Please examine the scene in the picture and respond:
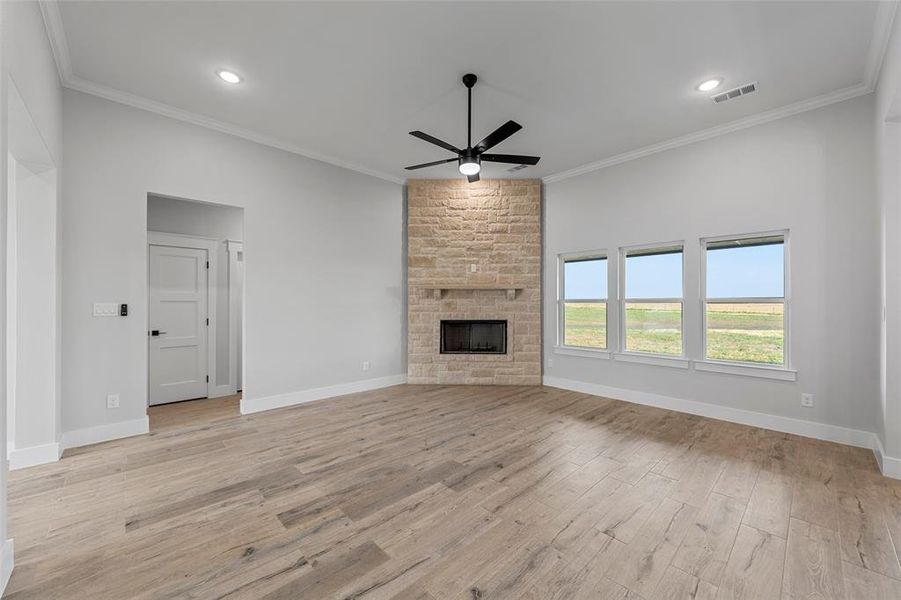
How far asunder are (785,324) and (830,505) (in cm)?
200

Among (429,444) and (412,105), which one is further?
(412,105)

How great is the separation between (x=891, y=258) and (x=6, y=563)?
5.58 meters

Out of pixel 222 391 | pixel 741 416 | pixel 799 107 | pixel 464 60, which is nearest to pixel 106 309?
pixel 222 391

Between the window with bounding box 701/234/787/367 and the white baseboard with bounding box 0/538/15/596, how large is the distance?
18.0 feet

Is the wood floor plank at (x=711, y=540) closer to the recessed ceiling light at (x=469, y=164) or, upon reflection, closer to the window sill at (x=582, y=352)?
the window sill at (x=582, y=352)

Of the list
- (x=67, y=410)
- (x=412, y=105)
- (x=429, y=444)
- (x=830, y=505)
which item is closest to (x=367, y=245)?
(x=412, y=105)

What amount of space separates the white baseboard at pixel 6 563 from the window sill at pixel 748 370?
539 centimetres

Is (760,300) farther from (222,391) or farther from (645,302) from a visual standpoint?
(222,391)

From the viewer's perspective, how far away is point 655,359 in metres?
4.50

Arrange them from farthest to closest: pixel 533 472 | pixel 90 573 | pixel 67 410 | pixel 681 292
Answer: pixel 681 292, pixel 67 410, pixel 533 472, pixel 90 573

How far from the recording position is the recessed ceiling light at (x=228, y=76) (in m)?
3.08

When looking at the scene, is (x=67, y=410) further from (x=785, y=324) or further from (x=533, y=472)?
(x=785, y=324)

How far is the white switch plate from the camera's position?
3.31m

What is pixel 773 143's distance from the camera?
3697 mm
